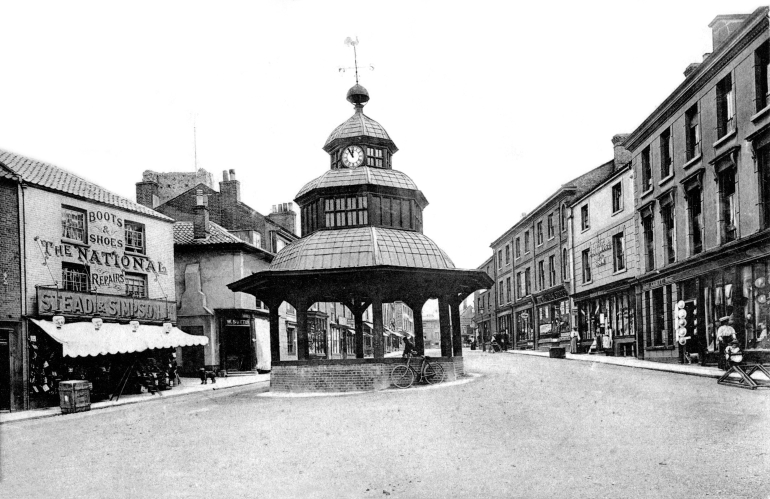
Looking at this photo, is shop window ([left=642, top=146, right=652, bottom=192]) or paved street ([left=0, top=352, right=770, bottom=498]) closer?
paved street ([left=0, top=352, right=770, bottom=498])

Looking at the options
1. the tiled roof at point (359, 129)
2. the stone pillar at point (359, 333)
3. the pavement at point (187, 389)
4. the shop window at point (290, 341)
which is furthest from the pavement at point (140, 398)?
the tiled roof at point (359, 129)

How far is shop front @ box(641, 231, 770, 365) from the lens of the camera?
1975 centimetres

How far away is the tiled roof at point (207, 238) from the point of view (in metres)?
37.4

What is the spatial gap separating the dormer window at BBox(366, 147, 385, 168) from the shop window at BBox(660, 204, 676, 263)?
11560 mm

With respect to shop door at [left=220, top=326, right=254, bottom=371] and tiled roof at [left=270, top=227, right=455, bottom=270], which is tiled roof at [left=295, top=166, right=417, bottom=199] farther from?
shop door at [left=220, top=326, right=254, bottom=371]

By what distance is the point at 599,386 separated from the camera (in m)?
17.3

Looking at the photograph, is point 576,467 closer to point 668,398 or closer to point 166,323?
point 668,398

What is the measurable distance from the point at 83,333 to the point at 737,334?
21782mm

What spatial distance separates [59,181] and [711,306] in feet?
79.9

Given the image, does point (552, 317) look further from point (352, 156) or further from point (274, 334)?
point (274, 334)

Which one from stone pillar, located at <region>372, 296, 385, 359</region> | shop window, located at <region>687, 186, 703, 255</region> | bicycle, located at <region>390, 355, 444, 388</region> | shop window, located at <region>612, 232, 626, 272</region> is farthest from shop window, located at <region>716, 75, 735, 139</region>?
stone pillar, located at <region>372, 296, 385, 359</region>

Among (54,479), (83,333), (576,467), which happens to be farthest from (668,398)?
(83,333)

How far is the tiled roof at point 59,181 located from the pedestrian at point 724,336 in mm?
22840

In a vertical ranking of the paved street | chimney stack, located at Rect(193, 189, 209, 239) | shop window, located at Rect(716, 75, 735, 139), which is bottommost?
the paved street
